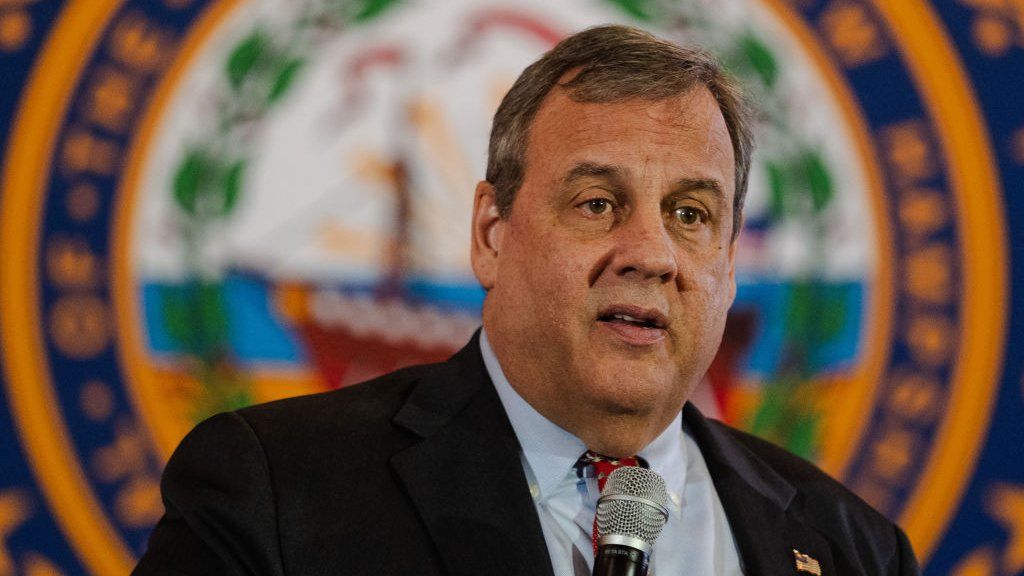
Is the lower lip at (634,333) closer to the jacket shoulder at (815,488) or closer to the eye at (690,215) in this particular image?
the eye at (690,215)

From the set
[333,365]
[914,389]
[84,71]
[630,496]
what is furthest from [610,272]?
[84,71]

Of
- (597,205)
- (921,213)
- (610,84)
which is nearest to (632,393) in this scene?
(597,205)

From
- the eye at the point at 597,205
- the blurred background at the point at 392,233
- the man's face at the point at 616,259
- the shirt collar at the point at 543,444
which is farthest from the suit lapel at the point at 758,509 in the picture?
the blurred background at the point at 392,233

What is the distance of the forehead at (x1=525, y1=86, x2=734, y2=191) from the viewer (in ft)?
6.00

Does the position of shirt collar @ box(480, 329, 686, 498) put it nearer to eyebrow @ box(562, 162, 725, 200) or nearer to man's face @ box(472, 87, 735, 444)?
man's face @ box(472, 87, 735, 444)

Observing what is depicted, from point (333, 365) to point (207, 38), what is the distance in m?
1.01

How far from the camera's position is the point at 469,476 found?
1791mm

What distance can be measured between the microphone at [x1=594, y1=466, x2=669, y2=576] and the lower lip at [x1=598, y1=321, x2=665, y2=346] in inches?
10.5

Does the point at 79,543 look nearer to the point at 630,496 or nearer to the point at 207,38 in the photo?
the point at 207,38

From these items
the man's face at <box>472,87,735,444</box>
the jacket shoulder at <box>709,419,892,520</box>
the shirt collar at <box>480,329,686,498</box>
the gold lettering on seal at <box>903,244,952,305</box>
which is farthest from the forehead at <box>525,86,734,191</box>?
the gold lettering on seal at <box>903,244,952,305</box>

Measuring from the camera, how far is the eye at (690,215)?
6.06 ft

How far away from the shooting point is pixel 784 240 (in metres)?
3.29

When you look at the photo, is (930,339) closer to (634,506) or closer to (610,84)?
(610,84)

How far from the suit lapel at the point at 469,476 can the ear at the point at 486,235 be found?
0.16 m
